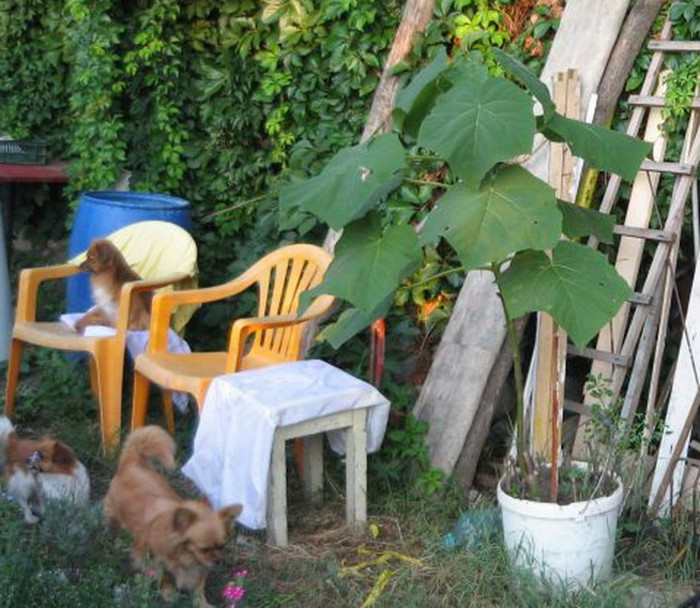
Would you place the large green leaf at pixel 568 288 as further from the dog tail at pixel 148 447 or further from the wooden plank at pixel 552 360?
the dog tail at pixel 148 447

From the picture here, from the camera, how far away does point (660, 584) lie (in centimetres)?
418

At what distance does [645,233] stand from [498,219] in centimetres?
139

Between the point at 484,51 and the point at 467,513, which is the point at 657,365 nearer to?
the point at 467,513

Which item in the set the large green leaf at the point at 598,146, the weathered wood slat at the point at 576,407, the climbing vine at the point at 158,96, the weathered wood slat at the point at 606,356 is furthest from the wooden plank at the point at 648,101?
the climbing vine at the point at 158,96

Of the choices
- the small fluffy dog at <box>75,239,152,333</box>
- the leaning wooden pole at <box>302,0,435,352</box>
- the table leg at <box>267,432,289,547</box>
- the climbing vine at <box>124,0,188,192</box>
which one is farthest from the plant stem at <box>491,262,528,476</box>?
the climbing vine at <box>124,0,188,192</box>

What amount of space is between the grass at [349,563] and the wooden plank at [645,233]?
1106 mm

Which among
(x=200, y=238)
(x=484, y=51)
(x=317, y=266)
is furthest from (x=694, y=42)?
(x=200, y=238)

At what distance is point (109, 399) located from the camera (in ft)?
17.2

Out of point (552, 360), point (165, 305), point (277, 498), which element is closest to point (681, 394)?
point (552, 360)

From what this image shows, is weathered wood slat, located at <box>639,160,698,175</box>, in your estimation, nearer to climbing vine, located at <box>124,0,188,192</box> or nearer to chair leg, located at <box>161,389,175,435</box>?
chair leg, located at <box>161,389,175,435</box>

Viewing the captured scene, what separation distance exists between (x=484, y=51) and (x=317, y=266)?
49.9 inches

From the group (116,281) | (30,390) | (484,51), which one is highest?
(484,51)

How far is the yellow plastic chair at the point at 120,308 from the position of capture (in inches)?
206

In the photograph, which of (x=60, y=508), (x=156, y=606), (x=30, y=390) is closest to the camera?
(x=156, y=606)
